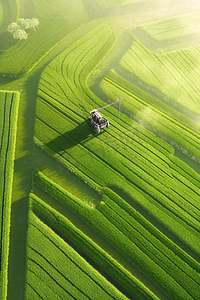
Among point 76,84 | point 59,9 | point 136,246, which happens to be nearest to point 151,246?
point 136,246

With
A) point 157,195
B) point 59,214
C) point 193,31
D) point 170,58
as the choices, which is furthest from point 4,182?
point 193,31

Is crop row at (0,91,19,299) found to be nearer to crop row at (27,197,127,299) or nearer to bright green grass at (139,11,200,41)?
crop row at (27,197,127,299)

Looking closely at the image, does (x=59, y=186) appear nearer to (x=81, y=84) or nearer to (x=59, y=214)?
(x=59, y=214)

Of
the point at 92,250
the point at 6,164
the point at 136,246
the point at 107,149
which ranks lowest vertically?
the point at 92,250

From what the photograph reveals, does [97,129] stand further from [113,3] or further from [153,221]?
[113,3]

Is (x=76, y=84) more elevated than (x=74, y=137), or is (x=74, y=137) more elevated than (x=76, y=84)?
(x=76, y=84)

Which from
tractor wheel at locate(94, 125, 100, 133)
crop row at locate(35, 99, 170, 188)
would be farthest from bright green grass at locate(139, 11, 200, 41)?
tractor wheel at locate(94, 125, 100, 133)
